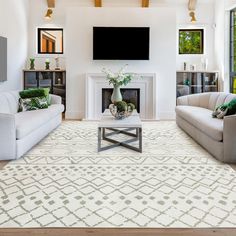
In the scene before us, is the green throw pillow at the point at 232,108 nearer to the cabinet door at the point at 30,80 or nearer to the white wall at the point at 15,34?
the white wall at the point at 15,34

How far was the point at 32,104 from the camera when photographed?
225 inches

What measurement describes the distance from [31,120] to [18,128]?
0.54m

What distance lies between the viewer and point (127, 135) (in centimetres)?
546

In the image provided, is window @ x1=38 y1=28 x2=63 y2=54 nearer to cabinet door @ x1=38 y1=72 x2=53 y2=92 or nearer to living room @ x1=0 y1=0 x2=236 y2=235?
living room @ x1=0 y1=0 x2=236 y2=235

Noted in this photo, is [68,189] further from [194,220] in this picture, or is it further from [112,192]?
[194,220]

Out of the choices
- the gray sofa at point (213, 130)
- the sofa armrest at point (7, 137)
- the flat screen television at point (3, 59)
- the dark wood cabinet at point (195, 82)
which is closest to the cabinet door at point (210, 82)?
the dark wood cabinet at point (195, 82)

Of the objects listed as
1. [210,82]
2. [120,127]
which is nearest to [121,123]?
[120,127]

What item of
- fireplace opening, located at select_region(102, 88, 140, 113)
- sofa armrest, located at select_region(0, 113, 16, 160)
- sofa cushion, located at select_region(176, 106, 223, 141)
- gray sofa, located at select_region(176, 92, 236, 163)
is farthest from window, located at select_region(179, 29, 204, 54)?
sofa armrest, located at select_region(0, 113, 16, 160)

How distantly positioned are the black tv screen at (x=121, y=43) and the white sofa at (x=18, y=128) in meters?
2.62

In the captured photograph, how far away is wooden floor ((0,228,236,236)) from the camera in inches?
80.6

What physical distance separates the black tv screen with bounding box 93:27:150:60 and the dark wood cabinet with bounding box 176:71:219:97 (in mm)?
1176

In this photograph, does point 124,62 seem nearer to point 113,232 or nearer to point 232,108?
point 232,108

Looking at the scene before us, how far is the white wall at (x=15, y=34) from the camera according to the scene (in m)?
6.91

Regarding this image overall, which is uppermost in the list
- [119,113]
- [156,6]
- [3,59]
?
[156,6]
